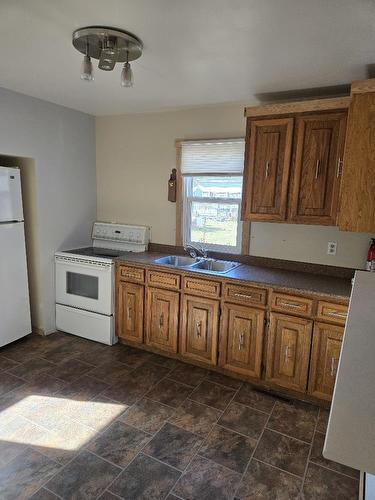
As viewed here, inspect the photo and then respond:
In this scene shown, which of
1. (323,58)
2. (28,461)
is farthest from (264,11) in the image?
(28,461)

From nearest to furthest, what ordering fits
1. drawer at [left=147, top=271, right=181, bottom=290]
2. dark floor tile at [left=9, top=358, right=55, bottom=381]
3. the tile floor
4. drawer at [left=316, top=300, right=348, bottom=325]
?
the tile floor → drawer at [left=316, top=300, right=348, bottom=325] → dark floor tile at [left=9, top=358, right=55, bottom=381] → drawer at [left=147, top=271, right=181, bottom=290]

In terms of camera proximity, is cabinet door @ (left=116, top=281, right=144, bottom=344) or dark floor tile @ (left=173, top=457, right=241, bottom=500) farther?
cabinet door @ (left=116, top=281, right=144, bottom=344)

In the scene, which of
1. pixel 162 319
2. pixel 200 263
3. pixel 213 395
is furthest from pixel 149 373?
pixel 200 263

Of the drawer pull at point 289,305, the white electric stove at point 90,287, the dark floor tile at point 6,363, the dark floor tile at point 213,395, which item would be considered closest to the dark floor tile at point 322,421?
the dark floor tile at point 213,395

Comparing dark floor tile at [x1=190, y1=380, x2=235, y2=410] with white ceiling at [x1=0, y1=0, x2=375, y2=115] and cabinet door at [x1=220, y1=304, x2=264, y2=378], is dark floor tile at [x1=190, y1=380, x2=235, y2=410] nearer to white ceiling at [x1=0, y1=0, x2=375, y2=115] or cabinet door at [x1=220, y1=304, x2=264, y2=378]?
cabinet door at [x1=220, y1=304, x2=264, y2=378]

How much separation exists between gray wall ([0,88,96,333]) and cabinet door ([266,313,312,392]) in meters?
2.35

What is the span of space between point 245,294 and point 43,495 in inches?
69.6

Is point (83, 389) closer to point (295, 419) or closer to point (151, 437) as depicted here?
point (151, 437)

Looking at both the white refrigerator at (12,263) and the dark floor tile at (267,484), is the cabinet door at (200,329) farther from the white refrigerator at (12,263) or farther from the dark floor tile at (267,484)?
the white refrigerator at (12,263)

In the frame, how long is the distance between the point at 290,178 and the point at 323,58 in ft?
2.75

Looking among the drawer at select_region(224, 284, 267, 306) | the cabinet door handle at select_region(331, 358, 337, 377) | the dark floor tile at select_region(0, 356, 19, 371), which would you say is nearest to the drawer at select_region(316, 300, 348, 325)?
the cabinet door handle at select_region(331, 358, 337, 377)

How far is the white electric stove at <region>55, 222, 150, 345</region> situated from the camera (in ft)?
10.6

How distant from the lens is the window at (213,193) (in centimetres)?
310

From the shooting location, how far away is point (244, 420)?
2256mm
